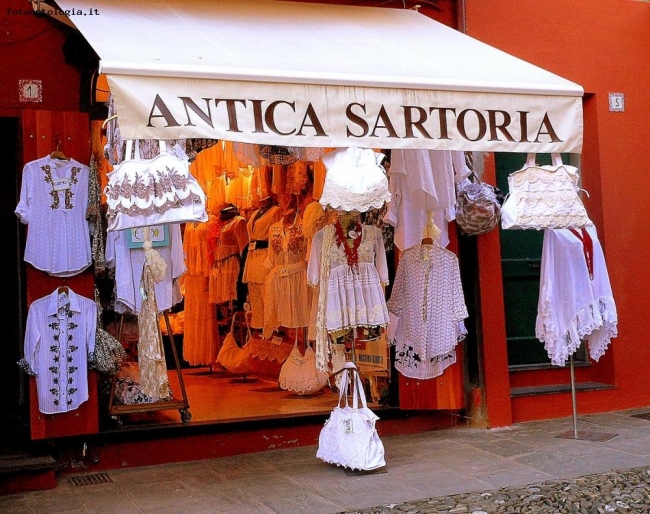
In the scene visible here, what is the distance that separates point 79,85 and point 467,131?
3.11 m

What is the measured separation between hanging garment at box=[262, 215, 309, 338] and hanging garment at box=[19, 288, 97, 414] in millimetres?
2506

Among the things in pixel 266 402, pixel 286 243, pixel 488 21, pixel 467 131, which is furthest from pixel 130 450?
pixel 488 21

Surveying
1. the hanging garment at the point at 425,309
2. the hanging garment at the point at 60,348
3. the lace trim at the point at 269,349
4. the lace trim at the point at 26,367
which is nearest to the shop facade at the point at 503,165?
the hanging garment at the point at 60,348

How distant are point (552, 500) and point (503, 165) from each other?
3.98 m

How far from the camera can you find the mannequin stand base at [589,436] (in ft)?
23.2

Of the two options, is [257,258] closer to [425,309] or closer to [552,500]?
[425,309]

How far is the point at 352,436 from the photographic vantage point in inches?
245

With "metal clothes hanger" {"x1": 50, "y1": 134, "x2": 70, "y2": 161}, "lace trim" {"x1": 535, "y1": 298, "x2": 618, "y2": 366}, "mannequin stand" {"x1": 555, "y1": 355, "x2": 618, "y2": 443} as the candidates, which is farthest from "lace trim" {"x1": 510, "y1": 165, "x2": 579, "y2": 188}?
"metal clothes hanger" {"x1": 50, "y1": 134, "x2": 70, "y2": 161}

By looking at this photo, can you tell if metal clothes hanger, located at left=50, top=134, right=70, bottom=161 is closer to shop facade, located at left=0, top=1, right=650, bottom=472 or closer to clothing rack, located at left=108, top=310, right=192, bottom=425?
shop facade, located at left=0, top=1, right=650, bottom=472

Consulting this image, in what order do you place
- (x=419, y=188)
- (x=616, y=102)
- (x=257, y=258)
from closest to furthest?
A: 1. (x=419, y=188)
2. (x=616, y=102)
3. (x=257, y=258)

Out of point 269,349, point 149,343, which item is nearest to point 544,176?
point 149,343

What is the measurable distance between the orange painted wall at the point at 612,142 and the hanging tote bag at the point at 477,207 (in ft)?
5.51

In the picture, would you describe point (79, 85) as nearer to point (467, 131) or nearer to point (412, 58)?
point (412, 58)

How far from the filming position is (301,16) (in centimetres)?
663
